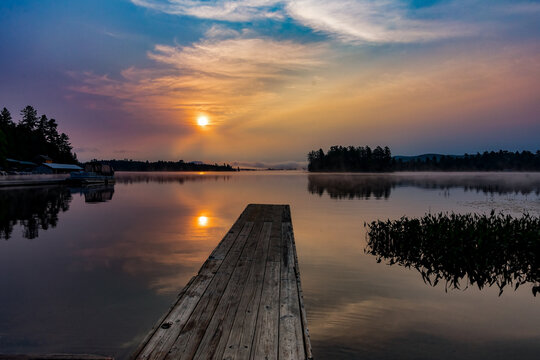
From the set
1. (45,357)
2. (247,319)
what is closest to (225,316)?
(247,319)

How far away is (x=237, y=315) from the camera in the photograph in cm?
500

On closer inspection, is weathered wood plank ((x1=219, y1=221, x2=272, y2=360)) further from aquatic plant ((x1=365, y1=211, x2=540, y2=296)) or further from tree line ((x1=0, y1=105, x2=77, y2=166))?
tree line ((x1=0, y1=105, x2=77, y2=166))

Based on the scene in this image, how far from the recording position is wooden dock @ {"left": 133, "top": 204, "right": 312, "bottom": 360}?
4.05m

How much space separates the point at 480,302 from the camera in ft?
28.6

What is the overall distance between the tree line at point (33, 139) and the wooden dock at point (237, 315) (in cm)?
11094

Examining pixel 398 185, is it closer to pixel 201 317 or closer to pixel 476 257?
pixel 476 257

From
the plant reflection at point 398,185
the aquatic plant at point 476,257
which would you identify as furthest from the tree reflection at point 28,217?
the plant reflection at point 398,185

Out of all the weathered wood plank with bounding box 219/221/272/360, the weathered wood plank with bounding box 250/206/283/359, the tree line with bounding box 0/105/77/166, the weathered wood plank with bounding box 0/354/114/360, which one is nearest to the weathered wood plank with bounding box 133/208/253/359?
the weathered wood plank with bounding box 219/221/272/360

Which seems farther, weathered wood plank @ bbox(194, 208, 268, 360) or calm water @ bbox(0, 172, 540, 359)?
calm water @ bbox(0, 172, 540, 359)

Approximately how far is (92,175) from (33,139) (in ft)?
221

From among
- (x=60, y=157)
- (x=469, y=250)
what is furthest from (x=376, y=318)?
(x=60, y=157)

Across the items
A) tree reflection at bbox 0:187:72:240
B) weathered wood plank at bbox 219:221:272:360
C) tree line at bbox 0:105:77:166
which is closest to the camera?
weathered wood plank at bbox 219:221:272:360

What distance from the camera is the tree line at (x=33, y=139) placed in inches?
3914

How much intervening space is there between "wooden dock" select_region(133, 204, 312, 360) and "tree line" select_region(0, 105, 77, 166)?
364 feet
